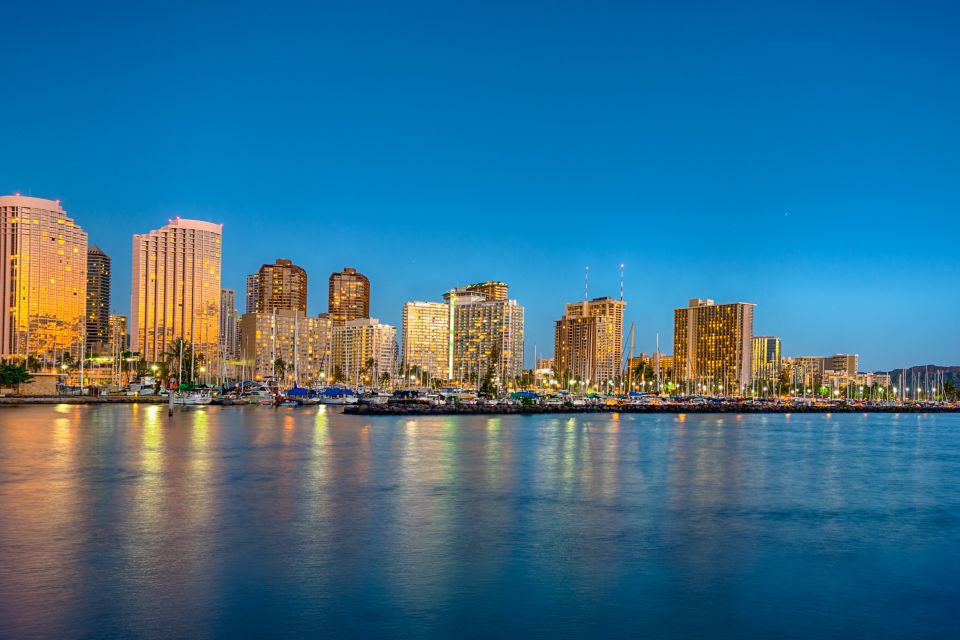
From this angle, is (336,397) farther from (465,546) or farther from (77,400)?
(465,546)

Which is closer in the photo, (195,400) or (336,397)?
(195,400)

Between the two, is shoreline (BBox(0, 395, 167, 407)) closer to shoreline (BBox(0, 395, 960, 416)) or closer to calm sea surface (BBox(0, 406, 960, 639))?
shoreline (BBox(0, 395, 960, 416))

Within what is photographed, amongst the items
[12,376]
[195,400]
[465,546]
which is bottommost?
[195,400]

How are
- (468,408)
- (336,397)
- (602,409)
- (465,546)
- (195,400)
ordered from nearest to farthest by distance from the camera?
(465,546) < (468,408) < (195,400) < (602,409) < (336,397)

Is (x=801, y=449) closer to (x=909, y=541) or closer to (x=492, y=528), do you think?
(x=909, y=541)

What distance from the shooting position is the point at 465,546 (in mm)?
23297

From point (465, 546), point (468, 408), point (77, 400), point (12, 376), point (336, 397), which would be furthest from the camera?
point (336, 397)

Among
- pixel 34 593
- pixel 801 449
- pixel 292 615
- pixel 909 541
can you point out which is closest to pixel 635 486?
pixel 909 541

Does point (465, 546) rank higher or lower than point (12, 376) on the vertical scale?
lower

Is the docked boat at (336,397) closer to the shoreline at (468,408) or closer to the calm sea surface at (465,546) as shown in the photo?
the shoreline at (468,408)

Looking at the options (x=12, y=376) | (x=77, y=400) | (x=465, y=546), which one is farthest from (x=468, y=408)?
(x=465, y=546)

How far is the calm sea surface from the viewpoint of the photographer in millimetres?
16812

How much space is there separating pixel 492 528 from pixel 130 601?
11.5 meters

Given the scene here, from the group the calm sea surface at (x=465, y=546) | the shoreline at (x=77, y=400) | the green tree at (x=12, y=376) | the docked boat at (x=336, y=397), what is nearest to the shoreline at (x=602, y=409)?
the docked boat at (x=336, y=397)
